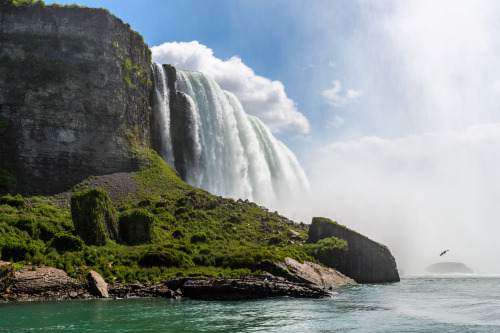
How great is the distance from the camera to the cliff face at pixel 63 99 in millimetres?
64188

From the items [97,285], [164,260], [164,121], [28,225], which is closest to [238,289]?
[164,260]

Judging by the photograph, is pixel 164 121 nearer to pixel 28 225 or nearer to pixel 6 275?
pixel 28 225

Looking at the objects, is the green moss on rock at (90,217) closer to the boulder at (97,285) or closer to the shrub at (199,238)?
the boulder at (97,285)

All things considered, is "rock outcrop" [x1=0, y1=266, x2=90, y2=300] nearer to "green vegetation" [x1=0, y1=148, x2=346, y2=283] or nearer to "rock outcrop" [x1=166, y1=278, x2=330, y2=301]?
"green vegetation" [x1=0, y1=148, x2=346, y2=283]

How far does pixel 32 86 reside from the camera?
67.4m

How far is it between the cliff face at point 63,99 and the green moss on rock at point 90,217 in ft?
55.7

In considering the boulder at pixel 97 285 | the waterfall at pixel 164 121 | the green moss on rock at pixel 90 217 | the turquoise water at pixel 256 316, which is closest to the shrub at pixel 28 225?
the green moss on rock at pixel 90 217

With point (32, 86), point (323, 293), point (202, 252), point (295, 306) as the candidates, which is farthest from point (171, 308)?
point (32, 86)

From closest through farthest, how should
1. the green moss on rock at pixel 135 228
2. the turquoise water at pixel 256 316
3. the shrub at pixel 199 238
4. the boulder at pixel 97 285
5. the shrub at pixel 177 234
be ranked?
the turquoise water at pixel 256 316 < the boulder at pixel 97 285 < the green moss on rock at pixel 135 228 < the shrub at pixel 199 238 < the shrub at pixel 177 234

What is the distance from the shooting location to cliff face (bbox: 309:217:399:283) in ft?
190

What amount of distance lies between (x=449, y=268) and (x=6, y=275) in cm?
12742

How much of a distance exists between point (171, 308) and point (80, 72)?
53.7m

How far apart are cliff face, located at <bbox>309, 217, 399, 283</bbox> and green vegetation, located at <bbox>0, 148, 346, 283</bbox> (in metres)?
1.90

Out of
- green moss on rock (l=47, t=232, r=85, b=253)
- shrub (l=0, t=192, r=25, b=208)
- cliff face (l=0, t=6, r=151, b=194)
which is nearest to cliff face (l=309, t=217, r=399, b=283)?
green moss on rock (l=47, t=232, r=85, b=253)
